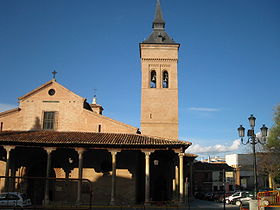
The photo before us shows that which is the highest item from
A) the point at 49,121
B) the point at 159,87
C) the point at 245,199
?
the point at 159,87

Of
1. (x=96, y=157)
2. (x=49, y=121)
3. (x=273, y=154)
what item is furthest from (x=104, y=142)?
(x=273, y=154)

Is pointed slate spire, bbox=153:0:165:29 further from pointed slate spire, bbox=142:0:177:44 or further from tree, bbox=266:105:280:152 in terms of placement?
tree, bbox=266:105:280:152

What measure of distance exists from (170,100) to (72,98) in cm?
1007

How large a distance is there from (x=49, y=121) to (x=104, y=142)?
299 inches

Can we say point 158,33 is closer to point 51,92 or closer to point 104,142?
point 51,92

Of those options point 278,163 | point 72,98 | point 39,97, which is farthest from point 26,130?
point 278,163

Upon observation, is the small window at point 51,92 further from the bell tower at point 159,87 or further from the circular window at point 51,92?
the bell tower at point 159,87

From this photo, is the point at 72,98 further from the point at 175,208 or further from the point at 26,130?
the point at 175,208

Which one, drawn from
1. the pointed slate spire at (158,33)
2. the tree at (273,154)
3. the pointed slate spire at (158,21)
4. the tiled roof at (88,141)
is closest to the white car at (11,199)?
the tiled roof at (88,141)

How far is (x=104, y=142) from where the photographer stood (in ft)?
76.6

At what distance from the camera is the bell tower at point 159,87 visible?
31.7 m

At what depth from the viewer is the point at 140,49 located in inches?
1361

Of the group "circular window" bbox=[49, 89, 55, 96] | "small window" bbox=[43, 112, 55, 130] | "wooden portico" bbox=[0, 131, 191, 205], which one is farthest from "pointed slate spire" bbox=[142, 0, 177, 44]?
"small window" bbox=[43, 112, 55, 130]

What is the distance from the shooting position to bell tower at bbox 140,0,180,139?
31656mm
